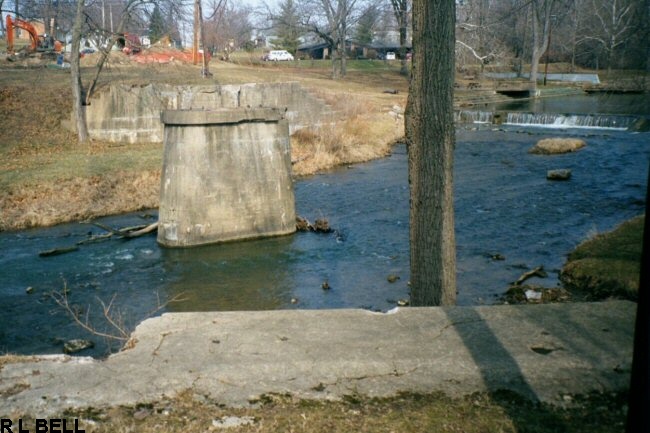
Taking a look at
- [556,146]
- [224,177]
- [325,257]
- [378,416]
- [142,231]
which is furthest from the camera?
[556,146]

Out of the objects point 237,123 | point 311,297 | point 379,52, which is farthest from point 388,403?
point 379,52

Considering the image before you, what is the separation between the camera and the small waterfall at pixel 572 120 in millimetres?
31781

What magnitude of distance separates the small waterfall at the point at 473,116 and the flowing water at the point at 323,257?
14.8m

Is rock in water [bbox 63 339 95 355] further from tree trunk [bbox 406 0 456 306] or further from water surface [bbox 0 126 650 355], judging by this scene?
tree trunk [bbox 406 0 456 306]

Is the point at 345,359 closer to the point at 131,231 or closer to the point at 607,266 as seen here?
the point at 607,266

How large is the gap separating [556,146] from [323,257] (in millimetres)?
15522

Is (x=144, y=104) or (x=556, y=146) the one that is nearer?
(x=144, y=104)

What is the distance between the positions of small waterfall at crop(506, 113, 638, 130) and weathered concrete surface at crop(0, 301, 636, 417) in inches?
1137

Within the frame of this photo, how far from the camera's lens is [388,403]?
4.38 m

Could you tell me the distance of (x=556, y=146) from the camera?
85.3ft

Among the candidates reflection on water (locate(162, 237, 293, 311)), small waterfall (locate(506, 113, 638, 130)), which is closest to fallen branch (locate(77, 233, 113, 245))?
reflection on water (locate(162, 237, 293, 311))

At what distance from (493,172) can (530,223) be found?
7.15 m

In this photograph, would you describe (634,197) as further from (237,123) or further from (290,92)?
(290,92)

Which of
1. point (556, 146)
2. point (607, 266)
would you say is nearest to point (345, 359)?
point (607, 266)
